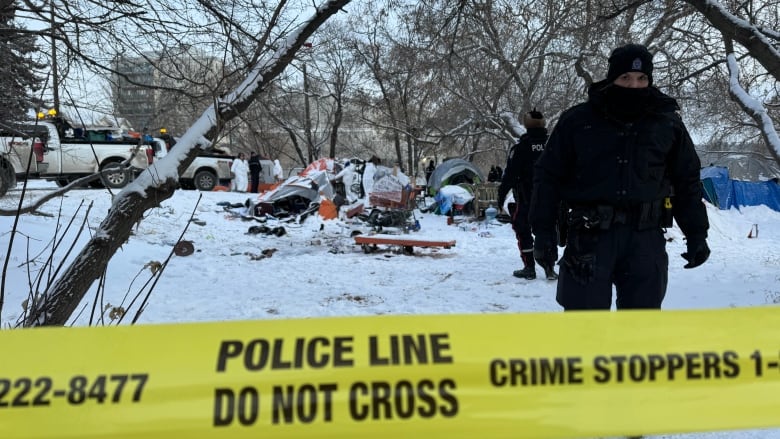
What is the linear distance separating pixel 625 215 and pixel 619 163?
264mm

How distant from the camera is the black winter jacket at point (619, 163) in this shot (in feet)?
8.60

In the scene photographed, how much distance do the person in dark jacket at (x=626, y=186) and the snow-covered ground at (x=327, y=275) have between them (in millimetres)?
917

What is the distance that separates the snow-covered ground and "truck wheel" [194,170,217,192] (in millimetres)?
6939

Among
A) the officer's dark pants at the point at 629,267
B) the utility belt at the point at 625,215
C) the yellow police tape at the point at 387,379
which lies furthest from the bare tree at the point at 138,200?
the officer's dark pants at the point at 629,267

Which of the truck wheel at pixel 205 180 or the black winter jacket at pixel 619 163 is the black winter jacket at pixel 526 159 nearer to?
the black winter jacket at pixel 619 163

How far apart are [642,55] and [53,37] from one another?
12.0 feet

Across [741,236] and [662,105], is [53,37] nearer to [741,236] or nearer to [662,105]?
[662,105]

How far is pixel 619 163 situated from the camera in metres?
2.63

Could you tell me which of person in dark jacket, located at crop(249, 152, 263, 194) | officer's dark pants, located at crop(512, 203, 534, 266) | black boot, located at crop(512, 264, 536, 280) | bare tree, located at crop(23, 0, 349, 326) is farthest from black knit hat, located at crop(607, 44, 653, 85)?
person in dark jacket, located at crop(249, 152, 263, 194)

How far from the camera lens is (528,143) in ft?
19.5

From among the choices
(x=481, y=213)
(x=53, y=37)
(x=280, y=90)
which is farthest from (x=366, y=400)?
(x=481, y=213)

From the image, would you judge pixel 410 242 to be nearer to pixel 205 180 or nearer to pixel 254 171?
pixel 205 180

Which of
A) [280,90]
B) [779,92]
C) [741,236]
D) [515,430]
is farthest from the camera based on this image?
[741,236]

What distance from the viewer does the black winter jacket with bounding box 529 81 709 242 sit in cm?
262
